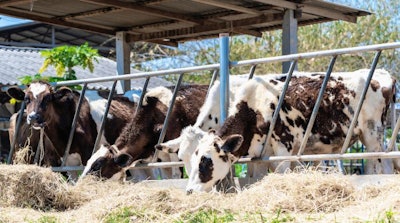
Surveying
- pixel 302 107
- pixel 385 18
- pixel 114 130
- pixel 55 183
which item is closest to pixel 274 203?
pixel 55 183

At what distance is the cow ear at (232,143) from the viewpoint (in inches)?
352

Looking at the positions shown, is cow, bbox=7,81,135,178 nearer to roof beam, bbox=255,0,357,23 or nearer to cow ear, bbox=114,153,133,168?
cow ear, bbox=114,153,133,168

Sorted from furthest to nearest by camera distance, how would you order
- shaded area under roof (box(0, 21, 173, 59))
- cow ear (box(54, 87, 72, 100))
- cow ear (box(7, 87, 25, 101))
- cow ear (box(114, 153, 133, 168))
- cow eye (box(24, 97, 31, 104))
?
shaded area under roof (box(0, 21, 173, 59)) → cow ear (box(7, 87, 25, 101)) → cow ear (box(54, 87, 72, 100)) → cow eye (box(24, 97, 31, 104)) → cow ear (box(114, 153, 133, 168))

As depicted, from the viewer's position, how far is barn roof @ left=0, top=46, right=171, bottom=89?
21297mm

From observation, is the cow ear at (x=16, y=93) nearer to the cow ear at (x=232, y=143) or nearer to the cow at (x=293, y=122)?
the cow at (x=293, y=122)

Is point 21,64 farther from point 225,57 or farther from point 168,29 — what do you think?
point 225,57

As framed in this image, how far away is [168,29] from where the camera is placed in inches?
588

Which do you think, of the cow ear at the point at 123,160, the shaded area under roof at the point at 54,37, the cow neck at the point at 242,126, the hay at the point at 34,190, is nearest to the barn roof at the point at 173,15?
the cow neck at the point at 242,126

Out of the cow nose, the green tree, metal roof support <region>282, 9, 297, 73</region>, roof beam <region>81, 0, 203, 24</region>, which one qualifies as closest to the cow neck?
the cow nose

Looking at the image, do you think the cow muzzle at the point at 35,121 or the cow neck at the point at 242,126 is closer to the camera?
the cow neck at the point at 242,126

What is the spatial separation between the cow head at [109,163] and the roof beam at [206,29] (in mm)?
4153

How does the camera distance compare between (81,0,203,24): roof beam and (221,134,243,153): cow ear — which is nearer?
(221,134,243,153): cow ear

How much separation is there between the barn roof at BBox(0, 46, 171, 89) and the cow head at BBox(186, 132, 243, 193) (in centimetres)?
1138

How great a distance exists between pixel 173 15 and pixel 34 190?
568cm
